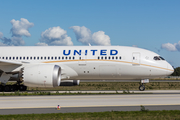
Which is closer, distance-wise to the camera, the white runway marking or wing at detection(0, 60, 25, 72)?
the white runway marking

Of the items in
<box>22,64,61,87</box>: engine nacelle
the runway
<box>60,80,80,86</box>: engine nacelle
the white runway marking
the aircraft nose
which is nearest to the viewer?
the runway

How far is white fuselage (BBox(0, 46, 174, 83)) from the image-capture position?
23.0 metres

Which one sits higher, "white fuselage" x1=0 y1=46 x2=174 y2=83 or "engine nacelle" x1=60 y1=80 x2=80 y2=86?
"white fuselage" x1=0 y1=46 x2=174 y2=83

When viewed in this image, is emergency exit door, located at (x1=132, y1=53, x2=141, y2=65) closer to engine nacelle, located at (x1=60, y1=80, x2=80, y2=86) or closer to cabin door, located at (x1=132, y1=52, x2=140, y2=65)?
cabin door, located at (x1=132, y1=52, x2=140, y2=65)

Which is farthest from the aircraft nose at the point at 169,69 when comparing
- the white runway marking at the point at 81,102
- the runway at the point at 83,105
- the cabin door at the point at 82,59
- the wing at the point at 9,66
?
the wing at the point at 9,66

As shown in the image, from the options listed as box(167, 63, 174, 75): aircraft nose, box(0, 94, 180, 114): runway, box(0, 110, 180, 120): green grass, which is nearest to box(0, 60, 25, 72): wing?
box(0, 94, 180, 114): runway

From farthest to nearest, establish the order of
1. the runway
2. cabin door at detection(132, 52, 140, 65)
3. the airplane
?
cabin door at detection(132, 52, 140, 65), the airplane, the runway

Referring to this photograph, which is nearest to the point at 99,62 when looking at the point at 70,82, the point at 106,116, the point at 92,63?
the point at 92,63

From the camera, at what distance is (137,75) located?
76.1 ft

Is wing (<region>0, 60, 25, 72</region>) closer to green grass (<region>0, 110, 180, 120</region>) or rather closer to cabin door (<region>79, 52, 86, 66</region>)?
cabin door (<region>79, 52, 86, 66</region>)

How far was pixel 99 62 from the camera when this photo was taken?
23281 millimetres

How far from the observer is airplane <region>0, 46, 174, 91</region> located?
22.9 m

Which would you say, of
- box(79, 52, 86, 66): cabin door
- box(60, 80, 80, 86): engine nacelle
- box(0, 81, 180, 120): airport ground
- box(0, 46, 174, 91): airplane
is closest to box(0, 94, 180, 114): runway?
box(0, 81, 180, 120): airport ground

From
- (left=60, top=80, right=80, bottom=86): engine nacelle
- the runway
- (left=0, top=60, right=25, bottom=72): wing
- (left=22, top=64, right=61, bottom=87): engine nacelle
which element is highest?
(left=0, top=60, right=25, bottom=72): wing
